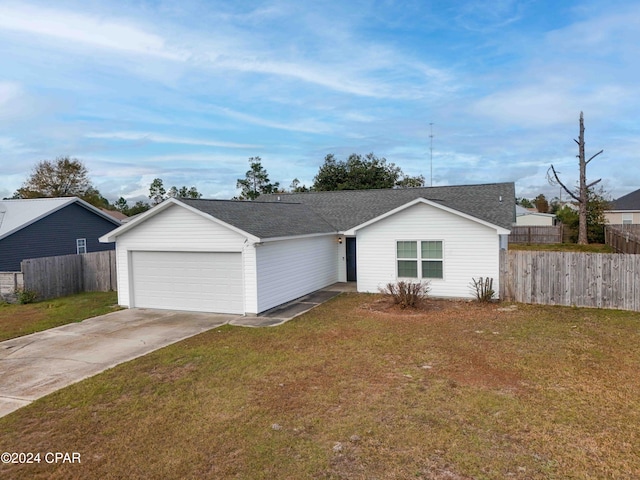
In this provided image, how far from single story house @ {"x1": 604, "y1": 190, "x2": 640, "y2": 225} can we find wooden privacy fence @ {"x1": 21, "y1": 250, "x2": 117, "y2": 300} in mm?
41813

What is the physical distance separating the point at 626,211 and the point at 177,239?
4403cm

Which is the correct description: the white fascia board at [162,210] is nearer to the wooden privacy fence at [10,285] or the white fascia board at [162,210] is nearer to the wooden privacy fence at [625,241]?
the wooden privacy fence at [10,285]

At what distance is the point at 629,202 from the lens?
4181 centimetres

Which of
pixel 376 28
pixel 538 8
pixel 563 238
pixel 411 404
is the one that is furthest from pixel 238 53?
pixel 563 238

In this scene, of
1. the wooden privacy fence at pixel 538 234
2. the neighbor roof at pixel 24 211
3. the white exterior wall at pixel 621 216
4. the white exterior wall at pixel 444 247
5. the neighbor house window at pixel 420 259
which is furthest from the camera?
the white exterior wall at pixel 621 216

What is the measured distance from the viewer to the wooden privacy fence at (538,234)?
112 ft

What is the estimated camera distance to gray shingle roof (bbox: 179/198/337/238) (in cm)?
1252

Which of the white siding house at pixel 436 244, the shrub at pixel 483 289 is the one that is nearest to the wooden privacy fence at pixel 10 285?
the white siding house at pixel 436 244

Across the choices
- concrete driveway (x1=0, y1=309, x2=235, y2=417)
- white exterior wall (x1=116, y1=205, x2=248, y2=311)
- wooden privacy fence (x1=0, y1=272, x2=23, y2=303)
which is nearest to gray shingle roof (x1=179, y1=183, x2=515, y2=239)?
white exterior wall (x1=116, y1=205, x2=248, y2=311)

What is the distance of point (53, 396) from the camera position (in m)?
6.49

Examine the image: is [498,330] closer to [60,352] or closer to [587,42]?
[60,352]

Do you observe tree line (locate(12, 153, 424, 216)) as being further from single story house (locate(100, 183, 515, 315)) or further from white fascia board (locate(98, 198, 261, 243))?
white fascia board (locate(98, 198, 261, 243))

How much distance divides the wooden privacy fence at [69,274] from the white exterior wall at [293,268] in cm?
838

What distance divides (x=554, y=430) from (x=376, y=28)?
14421 mm
